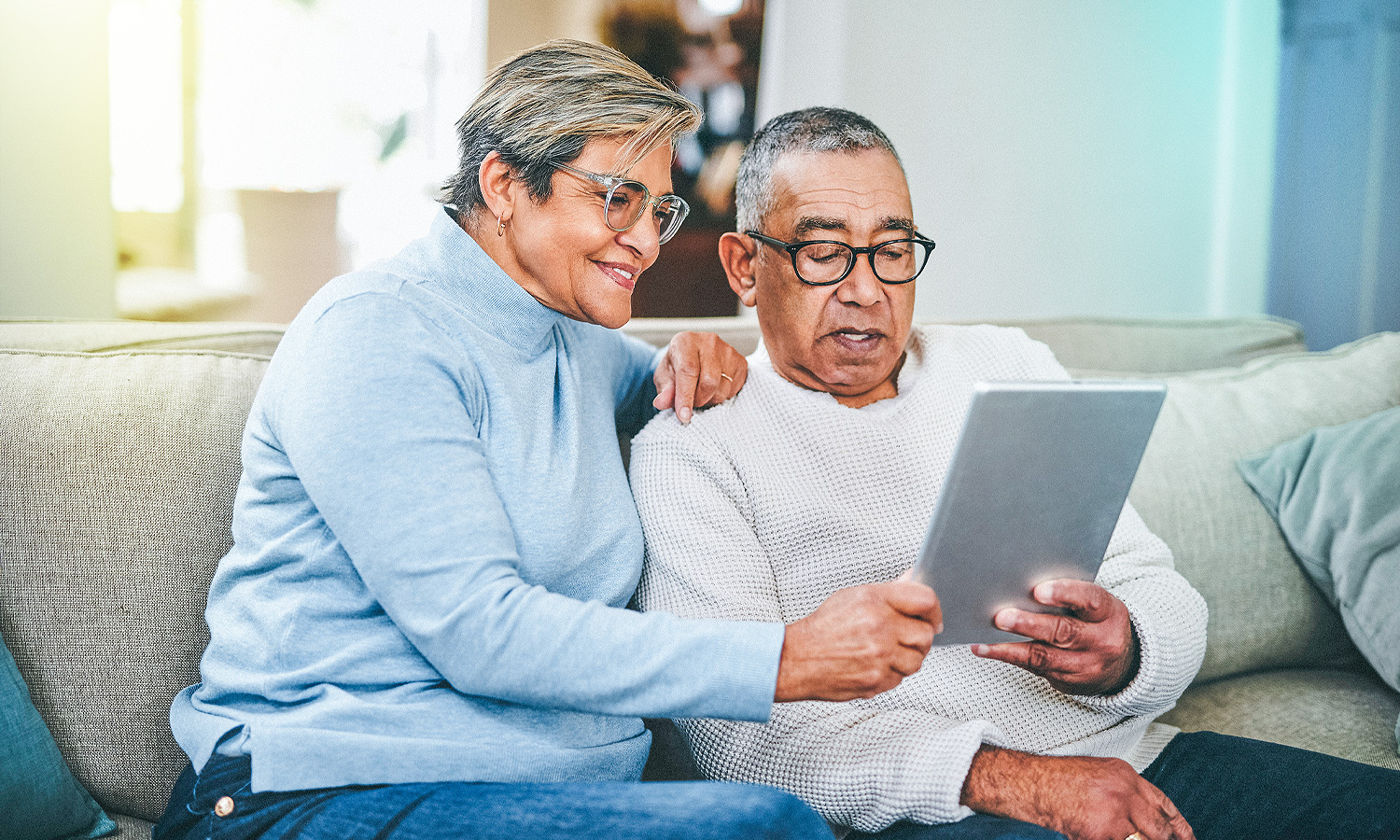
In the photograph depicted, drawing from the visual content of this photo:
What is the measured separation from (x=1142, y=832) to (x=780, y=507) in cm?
51

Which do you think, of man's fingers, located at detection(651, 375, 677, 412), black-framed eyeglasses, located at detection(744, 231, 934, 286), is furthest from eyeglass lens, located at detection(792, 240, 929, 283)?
man's fingers, located at detection(651, 375, 677, 412)

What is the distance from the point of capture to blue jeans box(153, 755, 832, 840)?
2.86 ft

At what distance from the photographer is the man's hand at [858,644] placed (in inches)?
35.2

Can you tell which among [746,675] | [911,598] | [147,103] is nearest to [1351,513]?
[911,598]

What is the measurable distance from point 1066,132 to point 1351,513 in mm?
1920

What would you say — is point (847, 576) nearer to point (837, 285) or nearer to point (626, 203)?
point (837, 285)

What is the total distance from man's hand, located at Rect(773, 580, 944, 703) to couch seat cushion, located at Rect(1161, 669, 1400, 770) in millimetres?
776

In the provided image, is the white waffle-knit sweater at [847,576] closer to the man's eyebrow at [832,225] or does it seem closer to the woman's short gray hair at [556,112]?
the man's eyebrow at [832,225]

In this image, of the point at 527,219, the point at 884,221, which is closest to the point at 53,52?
the point at 527,219

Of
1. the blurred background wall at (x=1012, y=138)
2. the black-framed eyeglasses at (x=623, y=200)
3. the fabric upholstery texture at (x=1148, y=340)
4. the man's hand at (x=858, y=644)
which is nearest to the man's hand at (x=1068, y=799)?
the man's hand at (x=858, y=644)

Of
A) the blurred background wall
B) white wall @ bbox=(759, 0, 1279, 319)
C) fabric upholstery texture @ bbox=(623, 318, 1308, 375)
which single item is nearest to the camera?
fabric upholstery texture @ bbox=(623, 318, 1308, 375)

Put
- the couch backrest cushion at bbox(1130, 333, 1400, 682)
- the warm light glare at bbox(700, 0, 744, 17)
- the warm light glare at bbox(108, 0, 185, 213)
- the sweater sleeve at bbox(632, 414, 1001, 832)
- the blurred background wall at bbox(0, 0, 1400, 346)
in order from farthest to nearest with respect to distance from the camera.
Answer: the warm light glare at bbox(108, 0, 185, 213) → the warm light glare at bbox(700, 0, 744, 17) → the blurred background wall at bbox(0, 0, 1400, 346) → the couch backrest cushion at bbox(1130, 333, 1400, 682) → the sweater sleeve at bbox(632, 414, 1001, 832)

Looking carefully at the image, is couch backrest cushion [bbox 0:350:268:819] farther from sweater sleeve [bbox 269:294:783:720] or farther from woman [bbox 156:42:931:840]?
sweater sleeve [bbox 269:294:783:720]

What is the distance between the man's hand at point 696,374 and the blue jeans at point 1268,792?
0.54 m
